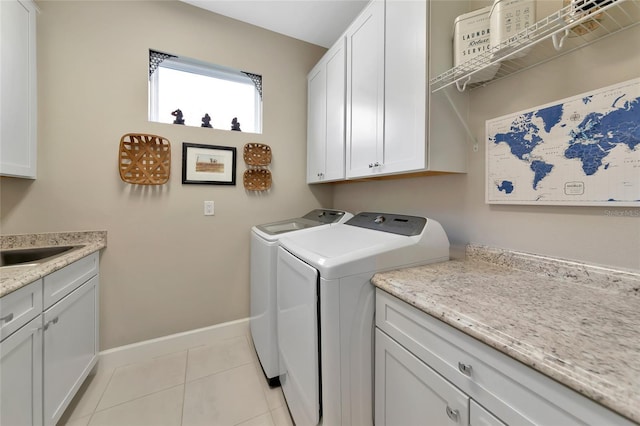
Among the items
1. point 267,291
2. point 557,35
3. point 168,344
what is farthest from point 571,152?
point 168,344

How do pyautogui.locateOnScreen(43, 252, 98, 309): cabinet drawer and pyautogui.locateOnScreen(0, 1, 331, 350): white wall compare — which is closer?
pyautogui.locateOnScreen(43, 252, 98, 309): cabinet drawer

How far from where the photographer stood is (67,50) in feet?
5.24

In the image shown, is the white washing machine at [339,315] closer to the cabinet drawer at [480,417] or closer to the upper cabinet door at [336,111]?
the cabinet drawer at [480,417]

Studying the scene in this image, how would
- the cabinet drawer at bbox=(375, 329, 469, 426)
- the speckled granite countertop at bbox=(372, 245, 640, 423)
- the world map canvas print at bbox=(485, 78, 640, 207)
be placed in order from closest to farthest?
the speckled granite countertop at bbox=(372, 245, 640, 423) < the cabinet drawer at bbox=(375, 329, 469, 426) < the world map canvas print at bbox=(485, 78, 640, 207)

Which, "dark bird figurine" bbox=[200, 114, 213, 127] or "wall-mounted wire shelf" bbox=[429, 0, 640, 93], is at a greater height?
"dark bird figurine" bbox=[200, 114, 213, 127]

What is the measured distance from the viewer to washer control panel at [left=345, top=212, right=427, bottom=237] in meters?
1.23

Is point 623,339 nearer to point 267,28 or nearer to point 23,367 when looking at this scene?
point 23,367

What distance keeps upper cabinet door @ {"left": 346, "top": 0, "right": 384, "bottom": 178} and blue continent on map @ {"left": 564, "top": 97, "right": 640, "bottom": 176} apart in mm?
802

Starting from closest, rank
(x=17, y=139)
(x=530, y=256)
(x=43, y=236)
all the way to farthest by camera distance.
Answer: (x=530, y=256) → (x=17, y=139) → (x=43, y=236)

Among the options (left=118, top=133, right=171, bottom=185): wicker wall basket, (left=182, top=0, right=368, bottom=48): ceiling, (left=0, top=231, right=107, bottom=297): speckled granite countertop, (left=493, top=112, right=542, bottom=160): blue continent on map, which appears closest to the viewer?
(left=0, top=231, right=107, bottom=297): speckled granite countertop

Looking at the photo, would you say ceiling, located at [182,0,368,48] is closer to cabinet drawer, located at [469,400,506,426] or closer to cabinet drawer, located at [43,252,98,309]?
cabinet drawer, located at [43,252,98,309]

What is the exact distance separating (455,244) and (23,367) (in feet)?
6.85

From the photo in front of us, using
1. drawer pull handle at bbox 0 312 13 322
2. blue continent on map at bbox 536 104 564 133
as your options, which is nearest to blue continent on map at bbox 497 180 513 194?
blue continent on map at bbox 536 104 564 133

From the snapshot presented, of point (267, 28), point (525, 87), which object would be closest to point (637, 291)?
point (525, 87)
